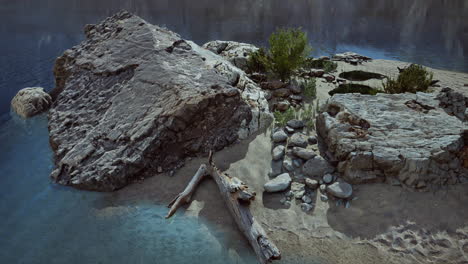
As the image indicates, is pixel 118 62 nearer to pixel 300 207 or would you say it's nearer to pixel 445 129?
pixel 300 207

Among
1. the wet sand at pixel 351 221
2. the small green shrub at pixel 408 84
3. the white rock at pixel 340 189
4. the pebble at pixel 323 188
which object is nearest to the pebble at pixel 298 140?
the wet sand at pixel 351 221

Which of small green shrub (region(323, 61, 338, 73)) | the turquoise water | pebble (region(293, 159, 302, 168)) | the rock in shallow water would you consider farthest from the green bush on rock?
the turquoise water

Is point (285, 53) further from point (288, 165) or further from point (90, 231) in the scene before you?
point (90, 231)

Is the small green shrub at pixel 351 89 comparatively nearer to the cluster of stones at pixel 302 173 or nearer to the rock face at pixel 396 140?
the rock face at pixel 396 140

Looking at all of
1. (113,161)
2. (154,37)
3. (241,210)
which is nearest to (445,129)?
(241,210)

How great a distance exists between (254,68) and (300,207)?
8.33 metres

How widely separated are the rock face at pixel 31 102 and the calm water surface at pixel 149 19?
0.48 metres

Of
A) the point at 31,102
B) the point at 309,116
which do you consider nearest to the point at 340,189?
the point at 309,116

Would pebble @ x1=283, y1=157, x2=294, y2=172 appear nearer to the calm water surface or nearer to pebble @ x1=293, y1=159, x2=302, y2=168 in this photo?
pebble @ x1=293, y1=159, x2=302, y2=168

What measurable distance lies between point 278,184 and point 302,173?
887mm

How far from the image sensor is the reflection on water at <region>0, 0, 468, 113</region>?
67.3ft

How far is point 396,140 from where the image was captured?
7.68 m

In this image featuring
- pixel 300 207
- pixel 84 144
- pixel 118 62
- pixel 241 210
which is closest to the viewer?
A: pixel 241 210

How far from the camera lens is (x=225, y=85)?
9.94 metres
